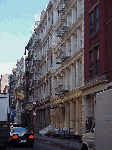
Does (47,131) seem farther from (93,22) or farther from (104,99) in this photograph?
(104,99)

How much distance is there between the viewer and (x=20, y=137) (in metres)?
24.4

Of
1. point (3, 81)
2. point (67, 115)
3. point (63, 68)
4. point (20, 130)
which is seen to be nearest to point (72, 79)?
point (63, 68)

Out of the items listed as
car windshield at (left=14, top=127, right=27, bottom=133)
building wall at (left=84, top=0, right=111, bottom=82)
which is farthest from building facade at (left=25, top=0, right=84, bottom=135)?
car windshield at (left=14, top=127, right=27, bottom=133)

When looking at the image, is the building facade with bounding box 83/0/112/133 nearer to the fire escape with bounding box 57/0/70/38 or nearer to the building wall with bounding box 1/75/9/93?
the fire escape with bounding box 57/0/70/38

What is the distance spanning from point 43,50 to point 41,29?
4.93m

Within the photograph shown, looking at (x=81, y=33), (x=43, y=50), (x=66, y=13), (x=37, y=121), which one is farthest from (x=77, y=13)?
(x=37, y=121)

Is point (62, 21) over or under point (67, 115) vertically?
over

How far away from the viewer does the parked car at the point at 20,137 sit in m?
24.1

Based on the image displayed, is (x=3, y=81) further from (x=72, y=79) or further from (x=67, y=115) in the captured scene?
(x=72, y=79)

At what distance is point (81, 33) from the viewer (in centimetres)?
3544

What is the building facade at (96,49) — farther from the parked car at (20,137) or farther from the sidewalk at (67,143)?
the parked car at (20,137)

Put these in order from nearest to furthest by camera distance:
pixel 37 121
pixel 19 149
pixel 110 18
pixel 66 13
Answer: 1. pixel 19 149
2. pixel 110 18
3. pixel 66 13
4. pixel 37 121

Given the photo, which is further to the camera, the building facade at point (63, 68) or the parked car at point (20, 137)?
the building facade at point (63, 68)

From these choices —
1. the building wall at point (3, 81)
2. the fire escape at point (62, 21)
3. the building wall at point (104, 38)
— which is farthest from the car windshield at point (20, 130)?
the building wall at point (3, 81)
